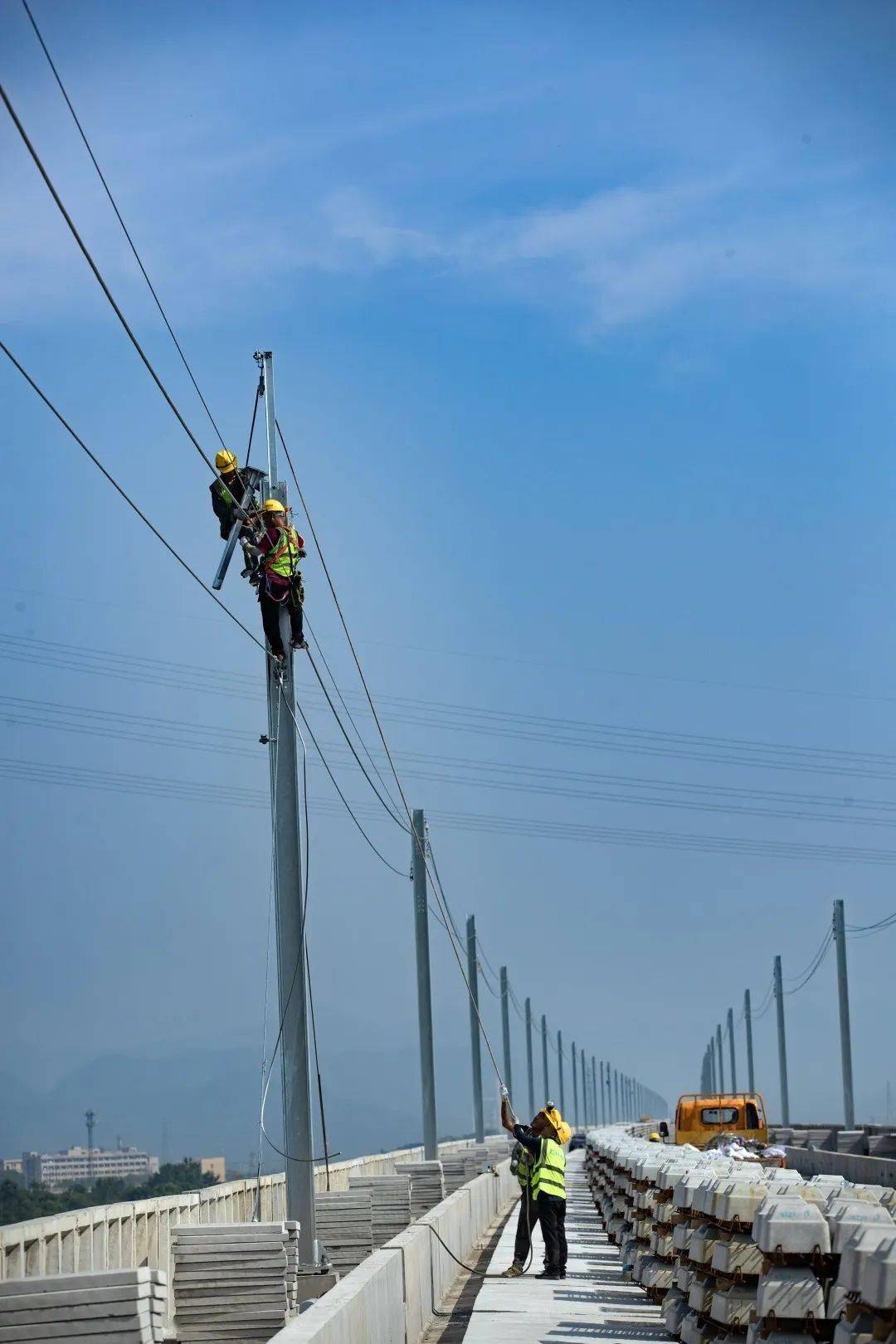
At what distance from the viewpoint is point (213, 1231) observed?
52.4 feet

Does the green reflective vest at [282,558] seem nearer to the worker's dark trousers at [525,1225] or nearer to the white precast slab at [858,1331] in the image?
the worker's dark trousers at [525,1225]

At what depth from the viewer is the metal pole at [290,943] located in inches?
813

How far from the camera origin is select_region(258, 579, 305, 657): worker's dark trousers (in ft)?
72.6

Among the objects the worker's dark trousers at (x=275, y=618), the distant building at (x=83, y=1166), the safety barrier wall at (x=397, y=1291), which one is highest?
the worker's dark trousers at (x=275, y=618)

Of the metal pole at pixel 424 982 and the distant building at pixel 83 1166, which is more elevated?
the metal pole at pixel 424 982

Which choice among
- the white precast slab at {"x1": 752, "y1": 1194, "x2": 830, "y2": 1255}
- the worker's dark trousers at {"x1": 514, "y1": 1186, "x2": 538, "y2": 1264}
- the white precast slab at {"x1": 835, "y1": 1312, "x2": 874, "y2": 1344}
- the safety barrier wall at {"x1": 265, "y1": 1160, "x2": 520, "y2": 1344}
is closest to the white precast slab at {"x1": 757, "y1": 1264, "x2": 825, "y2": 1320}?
the white precast slab at {"x1": 752, "y1": 1194, "x2": 830, "y2": 1255}

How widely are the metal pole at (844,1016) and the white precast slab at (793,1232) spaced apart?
62.2 meters

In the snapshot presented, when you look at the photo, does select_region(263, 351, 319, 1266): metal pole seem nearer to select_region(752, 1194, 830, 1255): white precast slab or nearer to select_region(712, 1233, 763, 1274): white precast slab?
select_region(712, 1233, 763, 1274): white precast slab

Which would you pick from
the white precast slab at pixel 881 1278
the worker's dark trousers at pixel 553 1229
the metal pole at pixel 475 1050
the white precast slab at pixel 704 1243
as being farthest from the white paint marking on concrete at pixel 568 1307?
the metal pole at pixel 475 1050

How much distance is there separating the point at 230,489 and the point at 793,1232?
13.7 m

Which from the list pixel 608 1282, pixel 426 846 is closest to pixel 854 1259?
pixel 608 1282

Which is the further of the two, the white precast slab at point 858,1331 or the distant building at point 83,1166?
the distant building at point 83,1166

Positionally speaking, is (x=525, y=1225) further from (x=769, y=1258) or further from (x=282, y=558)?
(x=769, y=1258)

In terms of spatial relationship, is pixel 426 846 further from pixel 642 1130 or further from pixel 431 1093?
pixel 642 1130
